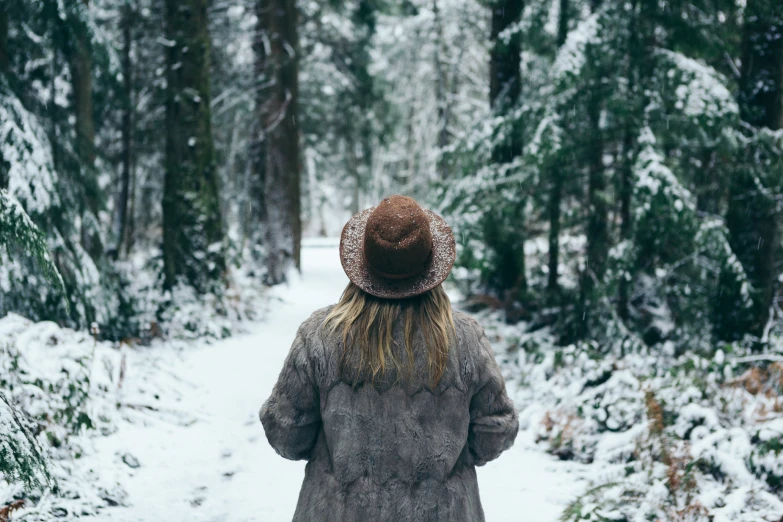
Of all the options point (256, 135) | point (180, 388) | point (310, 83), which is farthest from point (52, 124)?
point (310, 83)

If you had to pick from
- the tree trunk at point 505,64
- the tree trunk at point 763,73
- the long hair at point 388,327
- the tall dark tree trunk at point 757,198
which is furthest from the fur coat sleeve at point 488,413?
the tree trunk at point 505,64

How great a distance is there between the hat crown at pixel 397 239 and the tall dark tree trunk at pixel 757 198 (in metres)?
6.97

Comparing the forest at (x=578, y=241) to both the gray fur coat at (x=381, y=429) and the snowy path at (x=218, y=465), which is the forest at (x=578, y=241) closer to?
the snowy path at (x=218, y=465)

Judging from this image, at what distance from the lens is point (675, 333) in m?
8.93

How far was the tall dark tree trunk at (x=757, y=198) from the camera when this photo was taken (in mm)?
7766

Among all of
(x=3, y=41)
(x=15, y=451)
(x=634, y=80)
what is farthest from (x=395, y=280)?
(x=3, y=41)

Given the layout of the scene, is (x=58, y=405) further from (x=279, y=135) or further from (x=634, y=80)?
(x=279, y=135)

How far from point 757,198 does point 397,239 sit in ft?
24.3

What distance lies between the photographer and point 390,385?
222cm

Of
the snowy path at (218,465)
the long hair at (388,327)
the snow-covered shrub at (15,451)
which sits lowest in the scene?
the snowy path at (218,465)

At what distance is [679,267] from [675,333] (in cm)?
100

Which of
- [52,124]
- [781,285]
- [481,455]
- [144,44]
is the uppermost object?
[144,44]

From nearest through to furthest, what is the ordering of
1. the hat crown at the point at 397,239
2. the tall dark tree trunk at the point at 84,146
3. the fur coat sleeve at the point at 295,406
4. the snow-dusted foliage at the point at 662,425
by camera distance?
the hat crown at the point at 397,239 → the fur coat sleeve at the point at 295,406 → the snow-dusted foliage at the point at 662,425 → the tall dark tree trunk at the point at 84,146

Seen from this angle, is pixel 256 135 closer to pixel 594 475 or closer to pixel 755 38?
pixel 755 38
